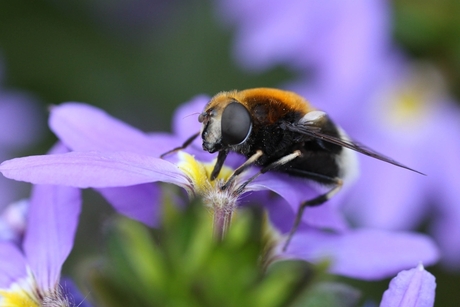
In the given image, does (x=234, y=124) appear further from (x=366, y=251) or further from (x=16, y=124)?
(x=16, y=124)

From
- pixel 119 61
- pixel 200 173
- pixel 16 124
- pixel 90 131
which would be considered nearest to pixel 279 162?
pixel 200 173

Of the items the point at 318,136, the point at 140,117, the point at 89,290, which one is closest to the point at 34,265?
the point at 89,290

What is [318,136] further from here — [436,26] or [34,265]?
[436,26]

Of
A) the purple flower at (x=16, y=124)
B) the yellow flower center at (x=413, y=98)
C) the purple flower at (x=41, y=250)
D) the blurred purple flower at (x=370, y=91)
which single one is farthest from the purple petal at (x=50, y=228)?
the yellow flower center at (x=413, y=98)

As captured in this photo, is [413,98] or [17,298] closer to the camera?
[17,298]

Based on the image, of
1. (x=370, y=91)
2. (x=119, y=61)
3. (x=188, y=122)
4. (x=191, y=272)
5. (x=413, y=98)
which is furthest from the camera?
(x=119, y=61)

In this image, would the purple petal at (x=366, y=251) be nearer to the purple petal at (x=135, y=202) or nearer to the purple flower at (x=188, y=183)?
the purple flower at (x=188, y=183)
